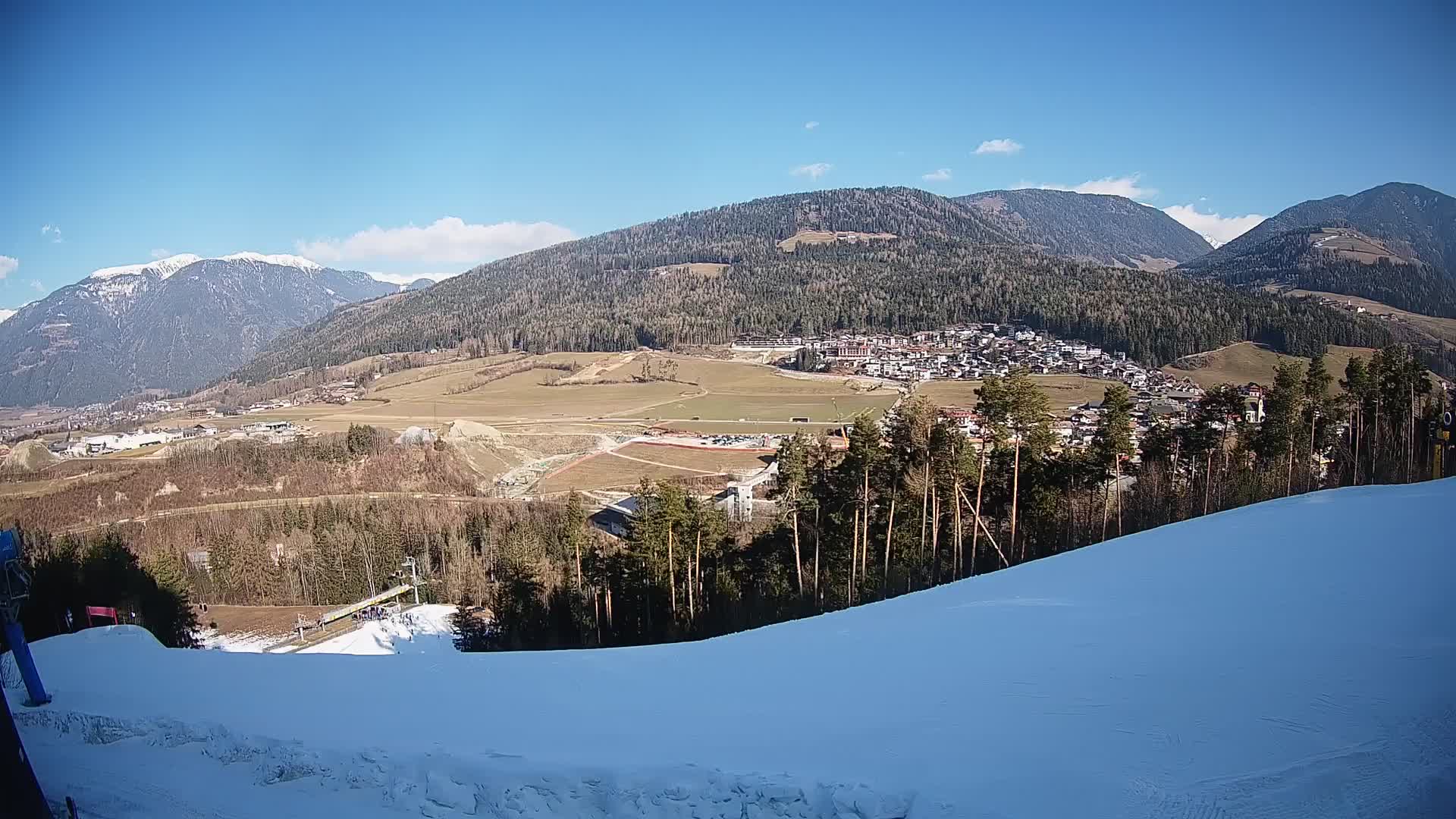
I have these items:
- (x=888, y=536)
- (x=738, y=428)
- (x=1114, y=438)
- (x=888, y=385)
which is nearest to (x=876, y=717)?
(x=888, y=536)

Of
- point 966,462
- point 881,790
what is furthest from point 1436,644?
point 966,462

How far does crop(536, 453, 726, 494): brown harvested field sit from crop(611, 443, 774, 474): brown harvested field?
85 cm

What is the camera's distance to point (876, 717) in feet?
16.8

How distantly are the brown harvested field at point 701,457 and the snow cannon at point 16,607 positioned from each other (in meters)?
28.5

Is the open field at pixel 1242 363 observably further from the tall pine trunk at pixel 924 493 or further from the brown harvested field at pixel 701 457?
the tall pine trunk at pixel 924 493

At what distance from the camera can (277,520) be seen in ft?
109

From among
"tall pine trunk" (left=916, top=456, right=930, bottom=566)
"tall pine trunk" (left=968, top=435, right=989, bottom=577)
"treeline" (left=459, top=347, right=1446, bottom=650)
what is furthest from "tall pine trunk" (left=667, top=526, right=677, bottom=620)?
"tall pine trunk" (left=968, top=435, right=989, bottom=577)

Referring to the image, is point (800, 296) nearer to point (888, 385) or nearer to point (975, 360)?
point (975, 360)

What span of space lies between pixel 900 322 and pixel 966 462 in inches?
2889

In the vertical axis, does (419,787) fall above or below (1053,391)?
below

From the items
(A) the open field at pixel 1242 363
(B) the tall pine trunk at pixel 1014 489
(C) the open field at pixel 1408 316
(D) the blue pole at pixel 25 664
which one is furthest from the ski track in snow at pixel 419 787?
(C) the open field at pixel 1408 316

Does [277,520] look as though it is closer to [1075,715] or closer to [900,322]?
[1075,715]

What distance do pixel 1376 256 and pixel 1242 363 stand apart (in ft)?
202

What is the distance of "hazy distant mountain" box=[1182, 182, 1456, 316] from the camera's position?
72.2 meters
